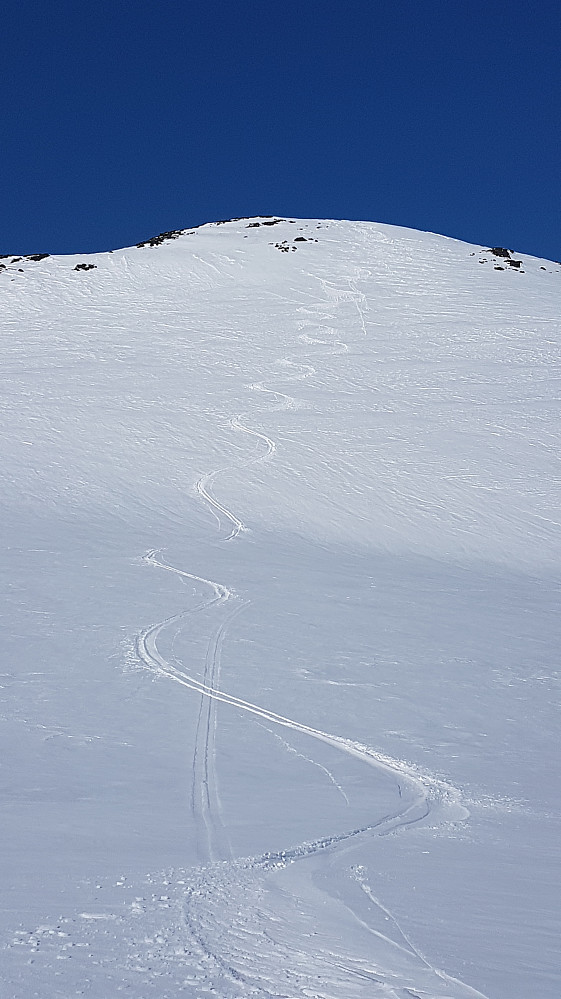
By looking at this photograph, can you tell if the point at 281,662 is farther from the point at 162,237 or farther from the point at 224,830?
the point at 162,237

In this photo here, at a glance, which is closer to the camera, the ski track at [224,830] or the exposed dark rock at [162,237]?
the ski track at [224,830]

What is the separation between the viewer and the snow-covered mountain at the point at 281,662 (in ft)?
11.3

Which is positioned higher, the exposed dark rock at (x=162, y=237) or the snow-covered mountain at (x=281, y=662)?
the exposed dark rock at (x=162, y=237)

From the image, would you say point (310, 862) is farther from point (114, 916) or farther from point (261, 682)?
point (261, 682)

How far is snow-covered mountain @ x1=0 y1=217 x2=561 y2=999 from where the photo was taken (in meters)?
3.44

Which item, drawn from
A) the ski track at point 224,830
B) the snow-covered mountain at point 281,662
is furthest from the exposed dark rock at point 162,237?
the ski track at point 224,830

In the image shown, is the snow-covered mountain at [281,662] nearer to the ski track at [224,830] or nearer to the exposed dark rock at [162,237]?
the ski track at [224,830]

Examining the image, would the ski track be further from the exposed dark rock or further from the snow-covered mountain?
the exposed dark rock

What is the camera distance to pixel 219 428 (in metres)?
18.3

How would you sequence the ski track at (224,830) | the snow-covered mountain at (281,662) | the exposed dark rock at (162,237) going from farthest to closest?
1. the exposed dark rock at (162,237)
2. the snow-covered mountain at (281,662)
3. the ski track at (224,830)

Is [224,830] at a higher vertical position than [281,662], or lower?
lower

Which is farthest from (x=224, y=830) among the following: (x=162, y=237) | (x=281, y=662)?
(x=162, y=237)

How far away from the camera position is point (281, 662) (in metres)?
8.10

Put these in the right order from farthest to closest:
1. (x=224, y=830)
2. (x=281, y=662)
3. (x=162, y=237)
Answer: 1. (x=162, y=237)
2. (x=281, y=662)
3. (x=224, y=830)
